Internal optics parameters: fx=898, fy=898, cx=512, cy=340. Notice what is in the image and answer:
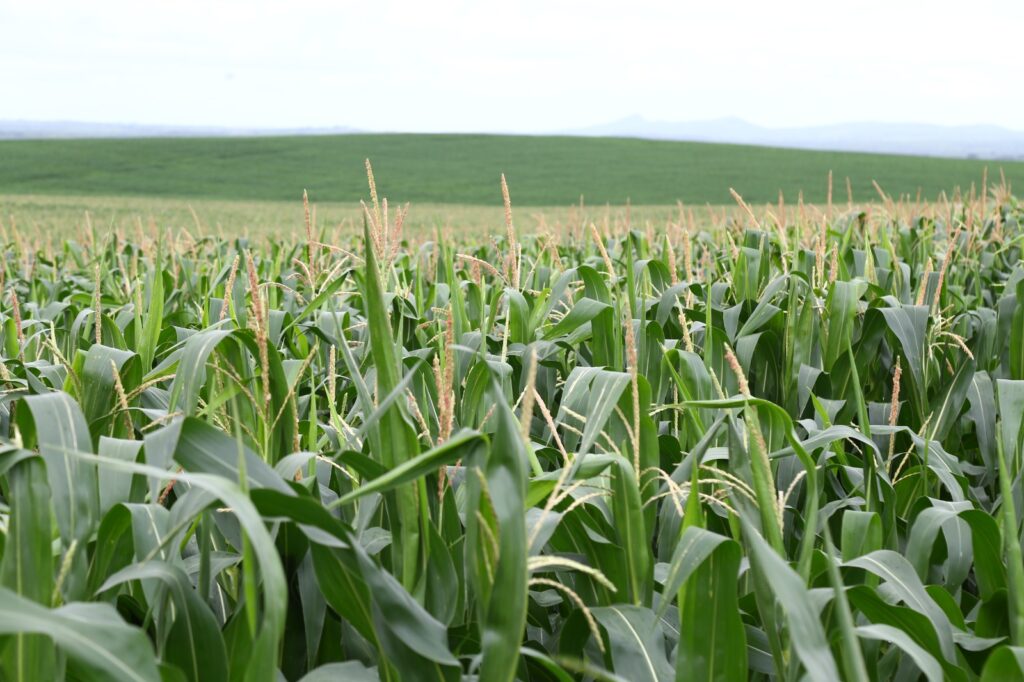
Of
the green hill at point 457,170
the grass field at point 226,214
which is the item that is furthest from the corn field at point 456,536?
the green hill at point 457,170

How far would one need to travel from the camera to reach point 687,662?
1.26 metres

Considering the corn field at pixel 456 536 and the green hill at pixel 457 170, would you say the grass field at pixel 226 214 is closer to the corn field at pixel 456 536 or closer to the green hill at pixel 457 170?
the green hill at pixel 457 170

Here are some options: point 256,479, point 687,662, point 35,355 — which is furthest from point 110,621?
point 35,355

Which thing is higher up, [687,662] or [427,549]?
[427,549]

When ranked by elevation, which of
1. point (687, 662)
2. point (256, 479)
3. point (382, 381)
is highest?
point (382, 381)

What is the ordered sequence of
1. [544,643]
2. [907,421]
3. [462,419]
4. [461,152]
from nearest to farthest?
[544,643]
[462,419]
[907,421]
[461,152]

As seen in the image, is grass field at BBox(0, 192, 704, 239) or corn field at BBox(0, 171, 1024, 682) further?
grass field at BBox(0, 192, 704, 239)

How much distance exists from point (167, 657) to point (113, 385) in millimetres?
946

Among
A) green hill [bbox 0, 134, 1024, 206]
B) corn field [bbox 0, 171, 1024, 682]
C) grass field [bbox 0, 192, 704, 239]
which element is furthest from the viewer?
green hill [bbox 0, 134, 1024, 206]

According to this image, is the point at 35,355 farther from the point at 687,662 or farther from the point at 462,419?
the point at 687,662

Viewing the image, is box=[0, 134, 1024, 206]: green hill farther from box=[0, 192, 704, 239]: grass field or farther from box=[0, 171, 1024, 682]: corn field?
box=[0, 171, 1024, 682]: corn field

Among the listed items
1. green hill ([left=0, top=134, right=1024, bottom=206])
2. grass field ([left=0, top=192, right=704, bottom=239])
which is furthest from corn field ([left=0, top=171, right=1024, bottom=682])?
green hill ([left=0, top=134, right=1024, bottom=206])

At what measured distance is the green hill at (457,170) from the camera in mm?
39750

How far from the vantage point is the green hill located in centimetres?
3975
